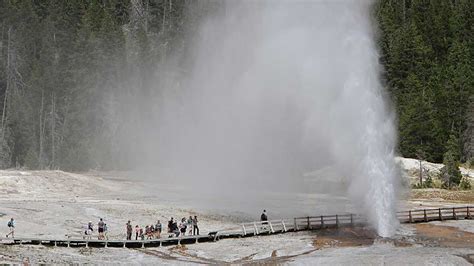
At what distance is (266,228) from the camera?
34.4m

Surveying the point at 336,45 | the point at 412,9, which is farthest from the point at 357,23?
the point at 412,9

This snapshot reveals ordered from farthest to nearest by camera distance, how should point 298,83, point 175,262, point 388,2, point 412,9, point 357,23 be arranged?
point 388,2 < point 412,9 < point 298,83 < point 357,23 < point 175,262

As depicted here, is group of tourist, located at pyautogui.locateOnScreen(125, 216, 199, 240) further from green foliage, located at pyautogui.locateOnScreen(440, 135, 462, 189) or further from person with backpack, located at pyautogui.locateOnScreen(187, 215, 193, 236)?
green foliage, located at pyautogui.locateOnScreen(440, 135, 462, 189)

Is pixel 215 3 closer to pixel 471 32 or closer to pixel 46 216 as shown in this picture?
pixel 471 32

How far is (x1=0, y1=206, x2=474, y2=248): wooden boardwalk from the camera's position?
3012 centimetres

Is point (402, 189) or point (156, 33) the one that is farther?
point (156, 33)

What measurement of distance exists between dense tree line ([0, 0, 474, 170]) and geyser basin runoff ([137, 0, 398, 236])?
18.3ft

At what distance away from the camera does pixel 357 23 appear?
138 feet

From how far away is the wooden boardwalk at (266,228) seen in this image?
30125 millimetres

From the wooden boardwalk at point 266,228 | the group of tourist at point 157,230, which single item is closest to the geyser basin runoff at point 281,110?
the wooden boardwalk at point 266,228

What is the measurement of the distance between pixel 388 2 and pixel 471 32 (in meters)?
18.1

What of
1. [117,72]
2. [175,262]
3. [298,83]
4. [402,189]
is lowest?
[175,262]

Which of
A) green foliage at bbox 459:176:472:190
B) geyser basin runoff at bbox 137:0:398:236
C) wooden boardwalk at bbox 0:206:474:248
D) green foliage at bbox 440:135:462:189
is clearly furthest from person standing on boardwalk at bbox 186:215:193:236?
green foliage at bbox 459:176:472:190

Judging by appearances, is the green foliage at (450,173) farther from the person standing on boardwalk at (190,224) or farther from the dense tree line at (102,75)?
the person standing on boardwalk at (190,224)
